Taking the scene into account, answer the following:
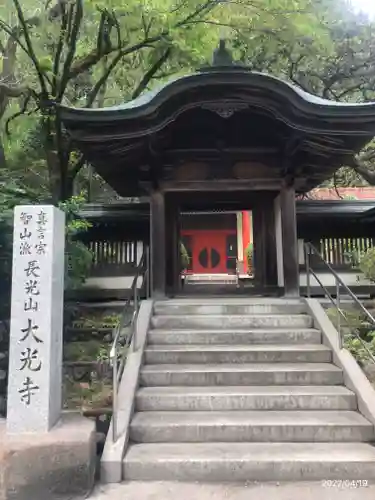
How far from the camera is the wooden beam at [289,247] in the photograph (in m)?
7.38

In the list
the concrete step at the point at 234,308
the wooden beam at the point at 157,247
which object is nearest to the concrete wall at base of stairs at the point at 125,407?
the concrete step at the point at 234,308

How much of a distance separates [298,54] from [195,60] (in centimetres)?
334

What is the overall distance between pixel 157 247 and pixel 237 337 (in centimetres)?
236

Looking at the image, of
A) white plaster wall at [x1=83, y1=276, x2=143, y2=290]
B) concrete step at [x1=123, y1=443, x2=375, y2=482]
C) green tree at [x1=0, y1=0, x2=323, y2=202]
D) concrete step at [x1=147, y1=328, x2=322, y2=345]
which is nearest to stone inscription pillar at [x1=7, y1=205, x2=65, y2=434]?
concrete step at [x1=123, y1=443, x2=375, y2=482]

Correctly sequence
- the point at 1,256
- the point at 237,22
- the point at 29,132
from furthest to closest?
1. the point at 29,132
2. the point at 237,22
3. the point at 1,256

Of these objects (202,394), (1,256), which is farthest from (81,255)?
(202,394)

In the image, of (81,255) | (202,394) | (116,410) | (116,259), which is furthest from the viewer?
(116,259)

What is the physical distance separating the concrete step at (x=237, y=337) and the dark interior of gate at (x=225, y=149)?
1.58 meters

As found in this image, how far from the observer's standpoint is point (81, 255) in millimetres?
6992

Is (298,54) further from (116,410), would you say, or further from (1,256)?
(116,410)

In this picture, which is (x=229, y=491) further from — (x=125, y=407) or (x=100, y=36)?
(x=100, y=36)

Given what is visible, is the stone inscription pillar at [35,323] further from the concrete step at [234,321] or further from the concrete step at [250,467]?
the concrete step at [234,321]

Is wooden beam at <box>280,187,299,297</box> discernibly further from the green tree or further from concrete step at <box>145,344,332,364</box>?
the green tree

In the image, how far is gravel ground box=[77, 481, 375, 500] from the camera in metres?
3.54
